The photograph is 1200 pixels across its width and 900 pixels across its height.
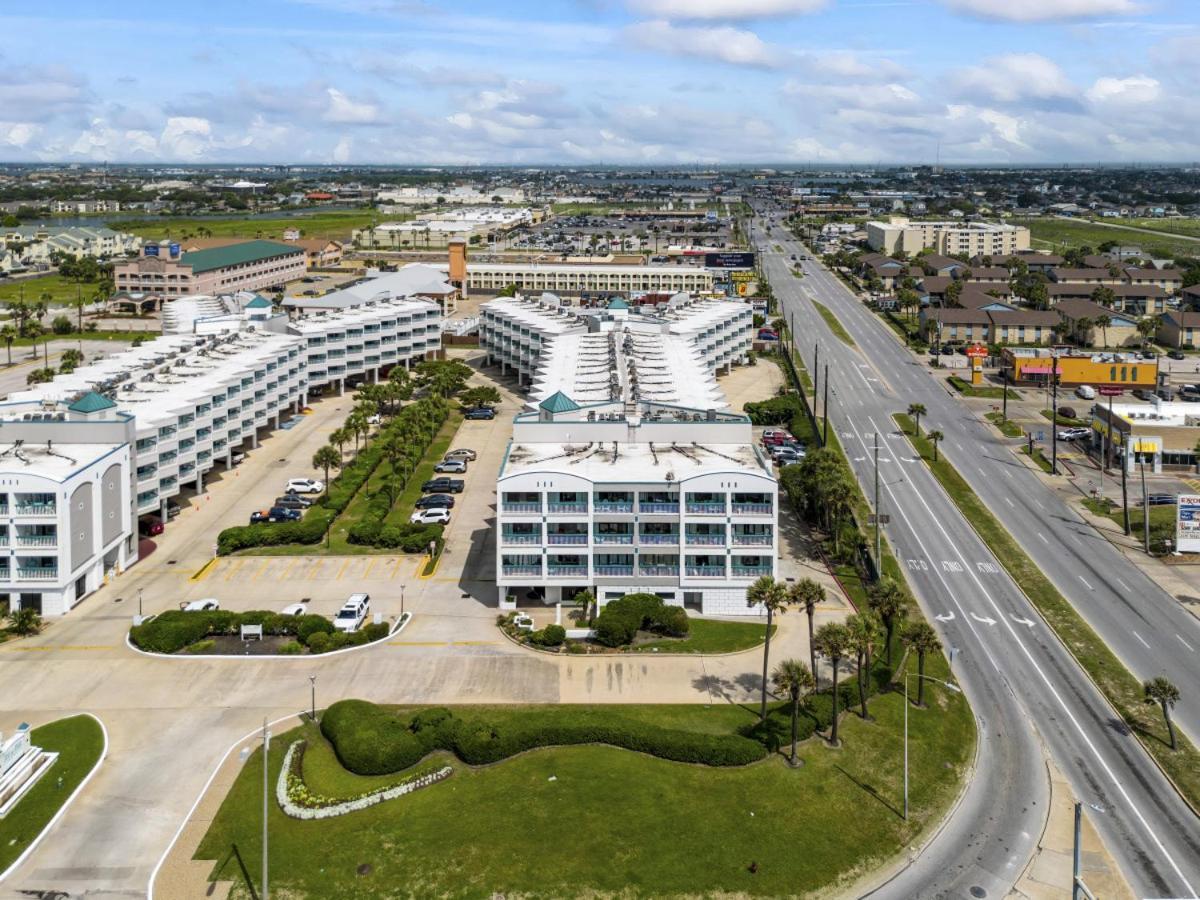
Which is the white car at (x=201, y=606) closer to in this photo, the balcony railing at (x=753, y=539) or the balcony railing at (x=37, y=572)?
the balcony railing at (x=37, y=572)

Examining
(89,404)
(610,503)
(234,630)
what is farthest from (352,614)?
(89,404)

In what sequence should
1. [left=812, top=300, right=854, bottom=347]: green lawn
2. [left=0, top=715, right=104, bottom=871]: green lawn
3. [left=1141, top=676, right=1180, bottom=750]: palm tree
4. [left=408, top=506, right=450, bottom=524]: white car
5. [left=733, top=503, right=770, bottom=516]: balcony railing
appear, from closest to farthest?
1. [left=0, top=715, right=104, bottom=871]: green lawn
2. [left=1141, top=676, right=1180, bottom=750]: palm tree
3. [left=733, top=503, right=770, bottom=516]: balcony railing
4. [left=408, top=506, right=450, bottom=524]: white car
5. [left=812, top=300, right=854, bottom=347]: green lawn

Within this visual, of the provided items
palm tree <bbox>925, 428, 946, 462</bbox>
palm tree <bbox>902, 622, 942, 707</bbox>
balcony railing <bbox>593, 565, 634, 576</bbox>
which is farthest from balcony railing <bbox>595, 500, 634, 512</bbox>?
palm tree <bbox>925, 428, 946, 462</bbox>

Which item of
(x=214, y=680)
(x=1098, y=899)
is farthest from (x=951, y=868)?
(x=214, y=680)

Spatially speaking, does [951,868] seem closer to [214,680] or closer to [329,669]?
[329,669]

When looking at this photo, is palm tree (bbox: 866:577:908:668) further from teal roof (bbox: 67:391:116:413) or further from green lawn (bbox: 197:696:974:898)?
teal roof (bbox: 67:391:116:413)

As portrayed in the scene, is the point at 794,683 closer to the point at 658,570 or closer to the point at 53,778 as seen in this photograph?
the point at 658,570
